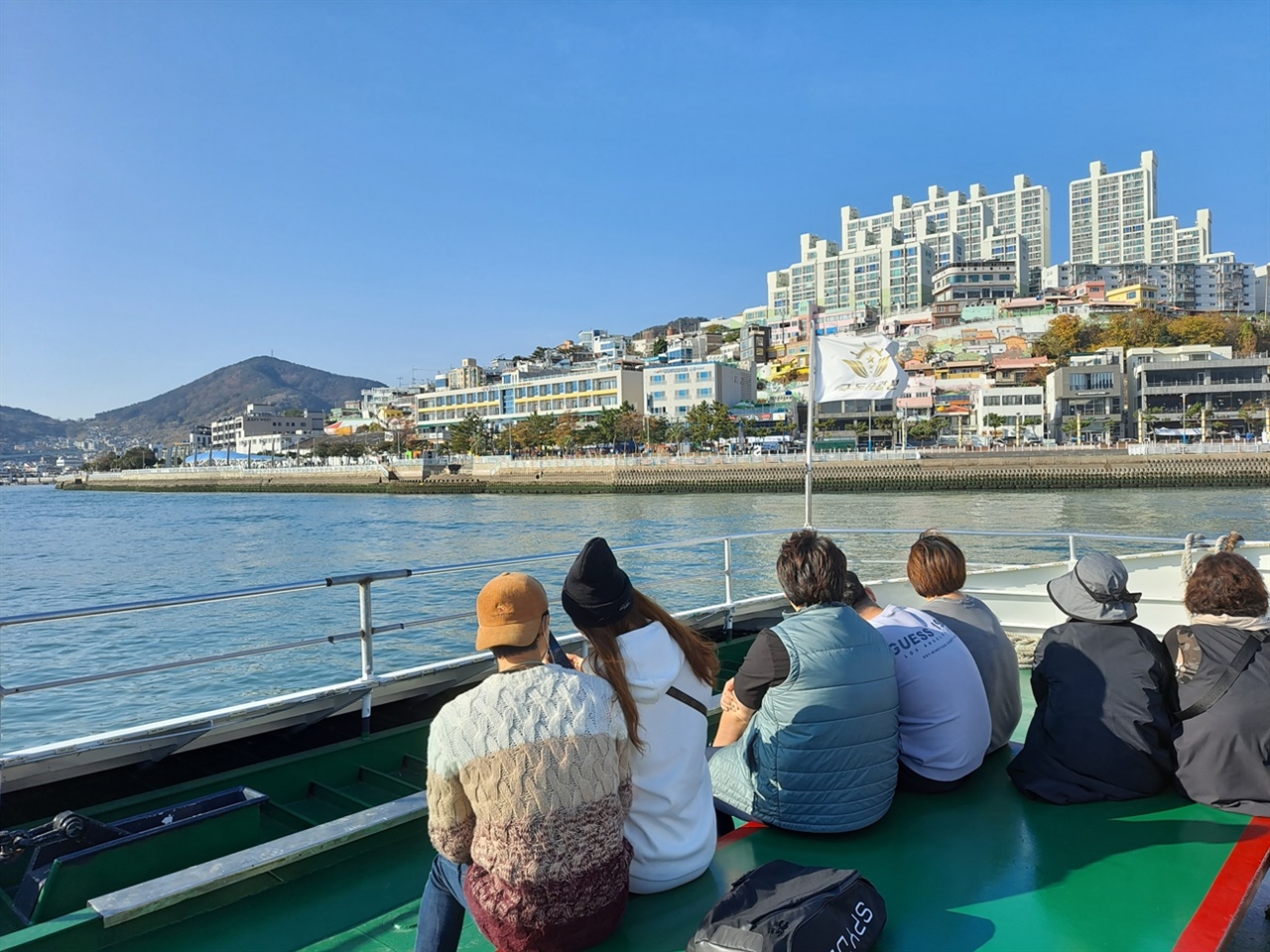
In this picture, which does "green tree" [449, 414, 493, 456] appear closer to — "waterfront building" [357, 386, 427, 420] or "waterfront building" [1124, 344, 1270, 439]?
"waterfront building" [357, 386, 427, 420]

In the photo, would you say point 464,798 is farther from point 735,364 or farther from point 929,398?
point 735,364

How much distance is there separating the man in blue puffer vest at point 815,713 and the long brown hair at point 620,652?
11.6 inches

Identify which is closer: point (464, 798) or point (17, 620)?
point (464, 798)

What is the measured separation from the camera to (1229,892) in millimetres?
2125

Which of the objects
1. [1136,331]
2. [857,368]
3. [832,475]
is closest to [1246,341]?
[1136,331]

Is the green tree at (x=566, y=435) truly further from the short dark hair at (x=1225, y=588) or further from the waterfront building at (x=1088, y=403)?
the short dark hair at (x=1225, y=588)

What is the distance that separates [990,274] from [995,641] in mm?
127710

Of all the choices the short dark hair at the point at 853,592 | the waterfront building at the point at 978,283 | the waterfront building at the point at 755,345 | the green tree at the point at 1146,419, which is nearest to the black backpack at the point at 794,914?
the short dark hair at the point at 853,592

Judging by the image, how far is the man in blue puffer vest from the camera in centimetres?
226

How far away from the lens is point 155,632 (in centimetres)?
1349

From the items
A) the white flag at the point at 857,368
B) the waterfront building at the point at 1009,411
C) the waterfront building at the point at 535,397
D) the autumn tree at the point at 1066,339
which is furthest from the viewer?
the waterfront building at the point at 535,397

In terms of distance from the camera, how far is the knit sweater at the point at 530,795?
1629 mm

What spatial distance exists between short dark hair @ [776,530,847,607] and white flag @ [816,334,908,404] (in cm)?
478

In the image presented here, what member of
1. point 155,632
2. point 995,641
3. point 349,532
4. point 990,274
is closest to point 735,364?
point 990,274
